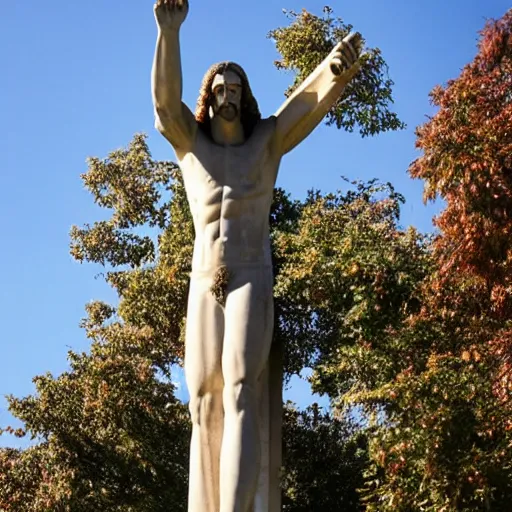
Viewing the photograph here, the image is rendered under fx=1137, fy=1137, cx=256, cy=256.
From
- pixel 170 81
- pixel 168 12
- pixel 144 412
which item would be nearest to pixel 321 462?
pixel 144 412

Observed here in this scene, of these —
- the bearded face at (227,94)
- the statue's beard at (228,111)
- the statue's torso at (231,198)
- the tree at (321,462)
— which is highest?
the tree at (321,462)

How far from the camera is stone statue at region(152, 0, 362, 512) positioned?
19.5 ft

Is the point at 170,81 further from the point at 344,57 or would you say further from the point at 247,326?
the point at 247,326

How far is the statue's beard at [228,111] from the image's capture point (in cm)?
656

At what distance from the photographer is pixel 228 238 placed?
6262mm

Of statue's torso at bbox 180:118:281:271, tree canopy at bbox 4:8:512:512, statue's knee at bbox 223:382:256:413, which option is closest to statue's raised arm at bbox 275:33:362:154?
statue's torso at bbox 180:118:281:271

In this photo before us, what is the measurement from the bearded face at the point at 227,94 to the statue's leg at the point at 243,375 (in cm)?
98

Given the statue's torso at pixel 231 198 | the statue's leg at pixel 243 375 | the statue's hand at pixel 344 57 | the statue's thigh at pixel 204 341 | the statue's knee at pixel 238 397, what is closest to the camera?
the statue's leg at pixel 243 375

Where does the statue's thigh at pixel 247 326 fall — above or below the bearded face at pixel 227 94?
below

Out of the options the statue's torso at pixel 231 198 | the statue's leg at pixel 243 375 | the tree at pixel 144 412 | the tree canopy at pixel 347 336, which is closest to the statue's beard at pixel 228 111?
the statue's torso at pixel 231 198

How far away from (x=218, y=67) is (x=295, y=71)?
10.5m

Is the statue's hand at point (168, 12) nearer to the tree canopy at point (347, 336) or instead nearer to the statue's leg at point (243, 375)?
the statue's leg at point (243, 375)

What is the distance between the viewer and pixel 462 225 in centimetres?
1043

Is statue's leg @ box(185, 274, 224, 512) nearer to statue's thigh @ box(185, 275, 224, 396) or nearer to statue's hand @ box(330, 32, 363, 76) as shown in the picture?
statue's thigh @ box(185, 275, 224, 396)
